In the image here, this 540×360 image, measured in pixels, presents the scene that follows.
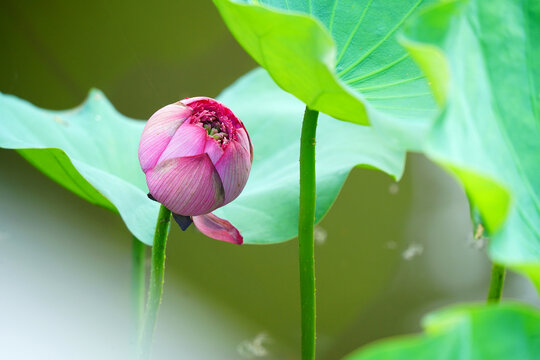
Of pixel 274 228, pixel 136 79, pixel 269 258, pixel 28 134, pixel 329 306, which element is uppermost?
pixel 28 134

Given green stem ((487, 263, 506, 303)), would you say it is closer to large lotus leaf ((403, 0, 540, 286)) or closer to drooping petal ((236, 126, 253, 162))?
large lotus leaf ((403, 0, 540, 286))

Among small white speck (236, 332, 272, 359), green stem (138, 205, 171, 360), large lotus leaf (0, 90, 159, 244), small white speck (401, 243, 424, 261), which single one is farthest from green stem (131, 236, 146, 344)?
small white speck (401, 243, 424, 261)

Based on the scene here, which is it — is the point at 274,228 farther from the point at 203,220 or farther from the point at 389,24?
the point at 389,24

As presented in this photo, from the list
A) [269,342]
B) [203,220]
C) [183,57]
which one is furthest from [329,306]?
[203,220]

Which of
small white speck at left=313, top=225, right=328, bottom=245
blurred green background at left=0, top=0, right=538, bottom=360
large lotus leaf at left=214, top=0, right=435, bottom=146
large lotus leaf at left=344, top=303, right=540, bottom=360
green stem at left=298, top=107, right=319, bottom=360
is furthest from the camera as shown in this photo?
small white speck at left=313, top=225, right=328, bottom=245

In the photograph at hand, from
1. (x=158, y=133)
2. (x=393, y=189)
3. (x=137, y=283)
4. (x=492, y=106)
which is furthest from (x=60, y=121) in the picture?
(x=393, y=189)

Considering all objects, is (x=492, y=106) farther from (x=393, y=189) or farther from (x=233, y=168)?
(x=393, y=189)

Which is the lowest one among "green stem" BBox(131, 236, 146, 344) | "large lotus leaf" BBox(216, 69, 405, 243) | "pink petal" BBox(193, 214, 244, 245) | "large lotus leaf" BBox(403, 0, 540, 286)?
"green stem" BBox(131, 236, 146, 344)
